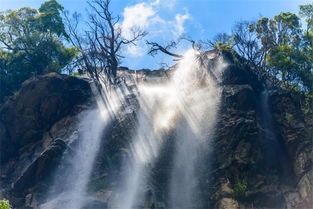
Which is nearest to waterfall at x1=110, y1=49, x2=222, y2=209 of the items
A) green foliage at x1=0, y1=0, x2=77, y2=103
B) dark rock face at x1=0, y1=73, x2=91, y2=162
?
dark rock face at x1=0, y1=73, x2=91, y2=162

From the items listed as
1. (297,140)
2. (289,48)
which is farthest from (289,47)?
(297,140)

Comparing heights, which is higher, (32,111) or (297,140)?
(32,111)

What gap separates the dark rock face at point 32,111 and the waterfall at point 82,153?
1.89m

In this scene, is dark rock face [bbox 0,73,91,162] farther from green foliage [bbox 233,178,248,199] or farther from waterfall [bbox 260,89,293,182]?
waterfall [bbox 260,89,293,182]

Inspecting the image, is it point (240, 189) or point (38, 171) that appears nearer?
point (240, 189)

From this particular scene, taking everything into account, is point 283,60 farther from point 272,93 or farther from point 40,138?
point 40,138

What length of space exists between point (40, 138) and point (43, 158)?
14.6 ft

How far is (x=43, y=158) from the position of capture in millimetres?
17734

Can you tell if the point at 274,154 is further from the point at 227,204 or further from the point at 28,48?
the point at 28,48

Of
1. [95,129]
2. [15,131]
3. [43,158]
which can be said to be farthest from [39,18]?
[43,158]

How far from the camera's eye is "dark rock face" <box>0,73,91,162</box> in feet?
71.9

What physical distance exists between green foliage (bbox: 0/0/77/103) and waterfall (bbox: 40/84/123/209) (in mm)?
5716

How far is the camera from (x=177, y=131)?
19031 millimetres

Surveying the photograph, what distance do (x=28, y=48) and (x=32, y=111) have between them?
6.93 meters
